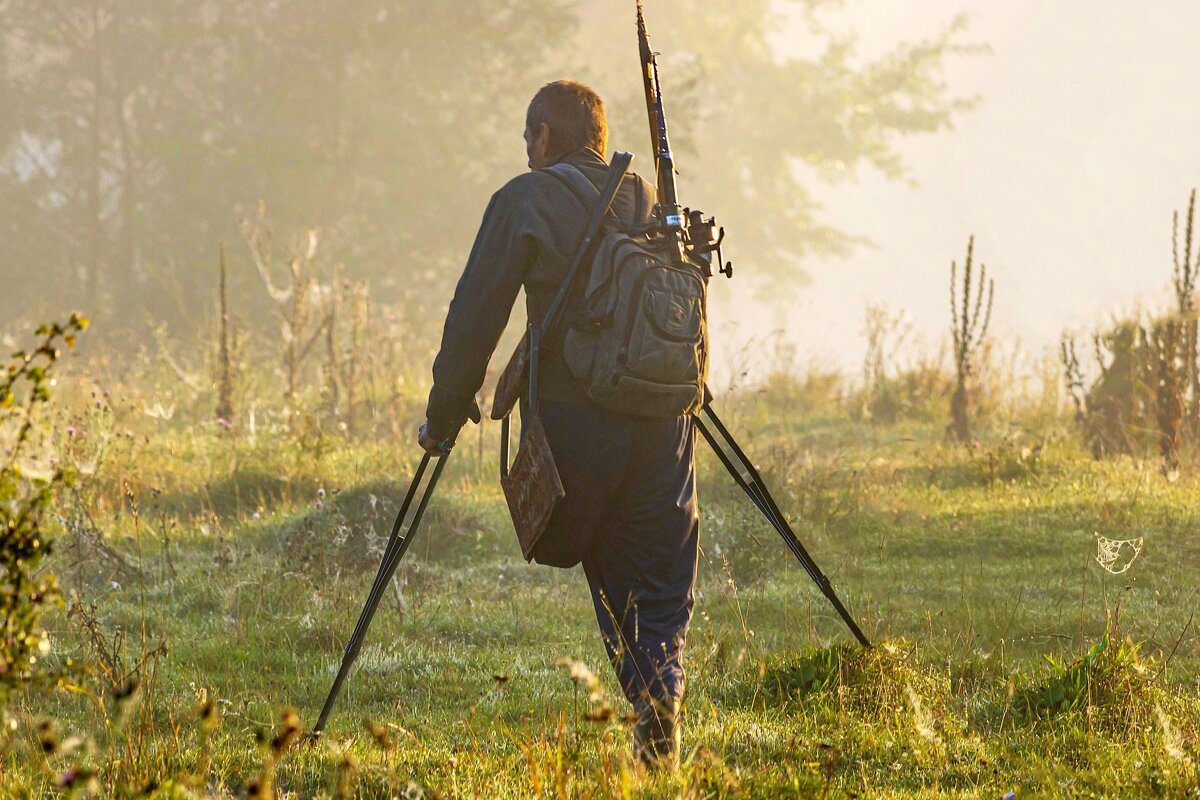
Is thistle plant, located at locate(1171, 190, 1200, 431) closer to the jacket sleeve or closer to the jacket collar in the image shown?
the jacket collar

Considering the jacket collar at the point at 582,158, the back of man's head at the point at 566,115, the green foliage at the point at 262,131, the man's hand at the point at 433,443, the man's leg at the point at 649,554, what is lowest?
the man's leg at the point at 649,554

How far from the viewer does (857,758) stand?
14.0 feet

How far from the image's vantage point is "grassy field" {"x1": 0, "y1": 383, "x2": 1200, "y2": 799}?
3.92m

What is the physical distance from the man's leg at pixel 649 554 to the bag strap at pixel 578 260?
1.18ft

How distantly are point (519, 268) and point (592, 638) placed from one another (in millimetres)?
2907

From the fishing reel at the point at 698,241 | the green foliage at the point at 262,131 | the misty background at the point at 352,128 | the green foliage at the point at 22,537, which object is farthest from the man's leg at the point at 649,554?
the green foliage at the point at 262,131

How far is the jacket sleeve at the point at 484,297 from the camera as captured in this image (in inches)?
154

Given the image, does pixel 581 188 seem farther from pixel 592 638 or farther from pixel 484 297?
pixel 592 638

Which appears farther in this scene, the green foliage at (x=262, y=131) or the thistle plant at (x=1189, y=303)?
the green foliage at (x=262, y=131)

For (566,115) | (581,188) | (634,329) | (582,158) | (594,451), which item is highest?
(566,115)

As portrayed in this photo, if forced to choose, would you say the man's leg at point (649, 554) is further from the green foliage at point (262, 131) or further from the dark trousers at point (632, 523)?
the green foliage at point (262, 131)

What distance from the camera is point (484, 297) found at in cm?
396

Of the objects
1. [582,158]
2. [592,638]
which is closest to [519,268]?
[582,158]

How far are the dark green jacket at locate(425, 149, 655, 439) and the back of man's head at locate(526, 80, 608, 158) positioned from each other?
0.26ft
